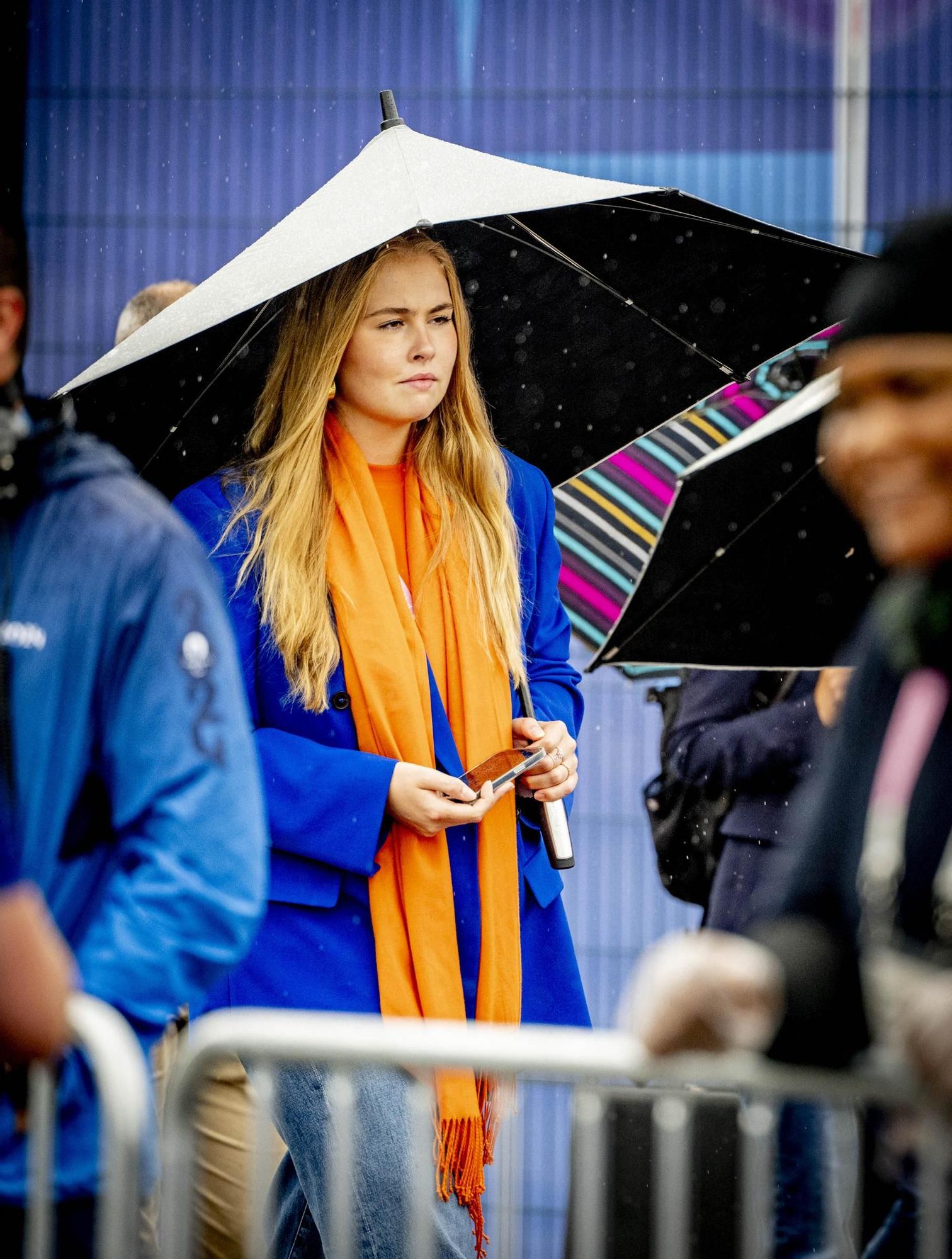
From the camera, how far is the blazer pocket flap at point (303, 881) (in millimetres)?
2760

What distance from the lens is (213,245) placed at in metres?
4.88

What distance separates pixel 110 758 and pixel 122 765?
0.02m

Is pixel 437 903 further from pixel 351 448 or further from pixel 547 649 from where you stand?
pixel 351 448

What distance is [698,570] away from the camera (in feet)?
11.0

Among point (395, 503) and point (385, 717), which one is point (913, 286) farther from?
point (395, 503)

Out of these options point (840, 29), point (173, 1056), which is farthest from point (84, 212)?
point (173, 1056)

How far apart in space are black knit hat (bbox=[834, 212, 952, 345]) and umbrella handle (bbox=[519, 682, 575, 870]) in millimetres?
1623

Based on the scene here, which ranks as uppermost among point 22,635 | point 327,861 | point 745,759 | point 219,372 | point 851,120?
point 851,120

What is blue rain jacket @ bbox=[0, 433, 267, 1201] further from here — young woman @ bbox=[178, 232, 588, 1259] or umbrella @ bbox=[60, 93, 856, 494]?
young woman @ bbox=[178, 232, 588, 1259]

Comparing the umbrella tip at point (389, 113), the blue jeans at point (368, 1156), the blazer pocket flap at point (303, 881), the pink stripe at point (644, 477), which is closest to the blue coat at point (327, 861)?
the blazer pocket flap at point (303, 881)

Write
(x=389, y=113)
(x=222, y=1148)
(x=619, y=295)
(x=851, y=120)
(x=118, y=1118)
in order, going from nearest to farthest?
1. (x=118, y=1118)
2. (x=389, y=113)
3. (x=619, y=295)
4. (x=222, y=1148)
5. (x=851, y=120)

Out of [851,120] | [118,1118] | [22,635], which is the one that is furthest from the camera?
[851,120]

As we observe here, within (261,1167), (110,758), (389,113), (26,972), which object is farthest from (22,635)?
(389,113)

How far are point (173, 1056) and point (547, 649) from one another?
3.69 ft
